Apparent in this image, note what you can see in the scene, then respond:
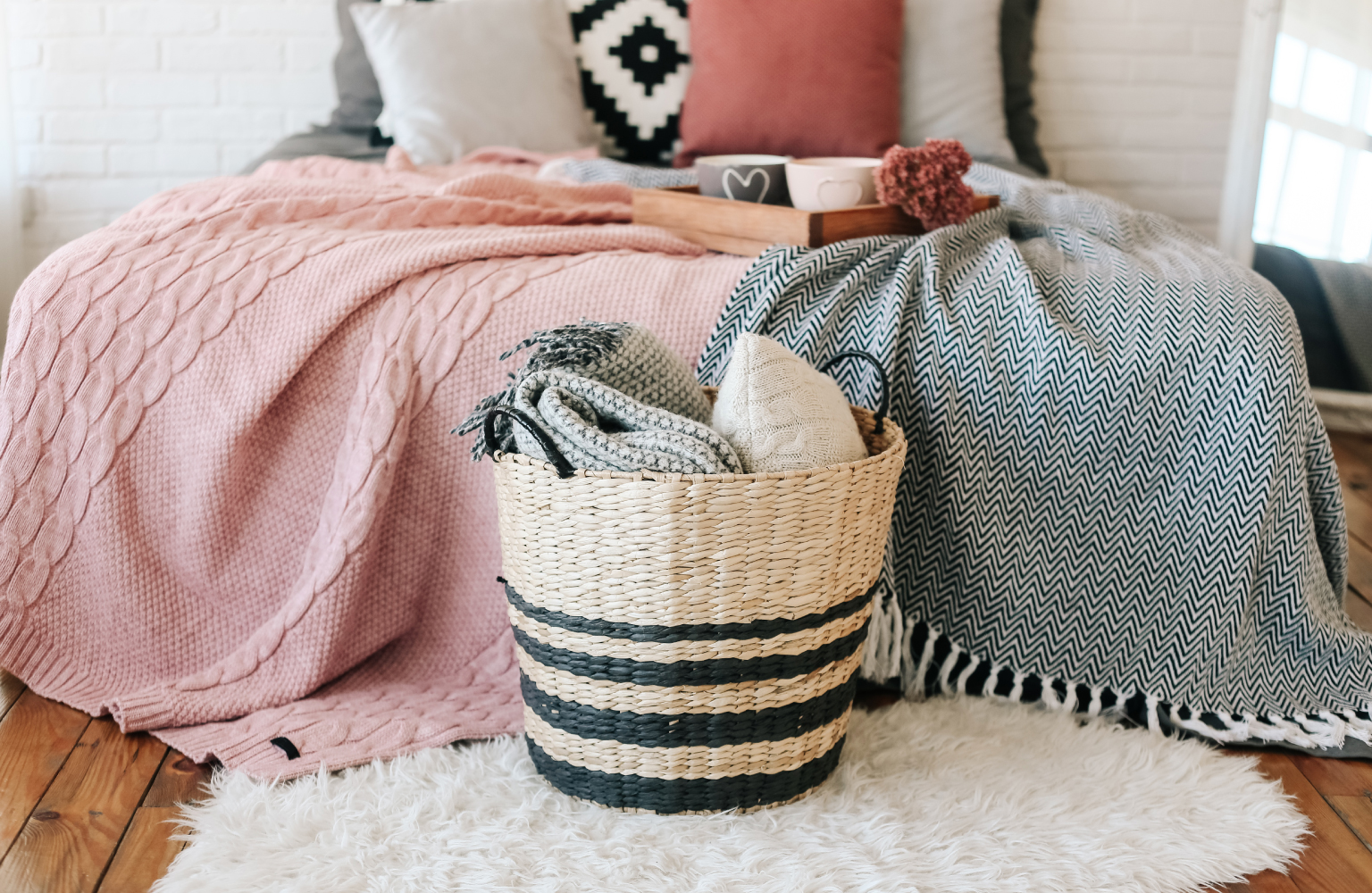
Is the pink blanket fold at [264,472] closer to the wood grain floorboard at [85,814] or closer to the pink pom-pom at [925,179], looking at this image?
the wood grain floorboard at [85,814]

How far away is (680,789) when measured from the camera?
41.9 inches

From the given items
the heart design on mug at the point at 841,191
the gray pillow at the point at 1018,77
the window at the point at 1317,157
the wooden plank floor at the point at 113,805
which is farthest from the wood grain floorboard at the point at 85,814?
the window at the point at 1317,157

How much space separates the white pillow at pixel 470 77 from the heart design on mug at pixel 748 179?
2.75 ft

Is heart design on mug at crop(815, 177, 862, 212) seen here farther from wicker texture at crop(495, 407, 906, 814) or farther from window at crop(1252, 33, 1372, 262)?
window at crop(1252, 33, 1372, 262)

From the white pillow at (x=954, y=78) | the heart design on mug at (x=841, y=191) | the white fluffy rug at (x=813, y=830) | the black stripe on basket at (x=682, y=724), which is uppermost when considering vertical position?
the white pillow at (x=954, y=78)

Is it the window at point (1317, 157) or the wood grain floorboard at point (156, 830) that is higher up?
the window at point (1317, 157)

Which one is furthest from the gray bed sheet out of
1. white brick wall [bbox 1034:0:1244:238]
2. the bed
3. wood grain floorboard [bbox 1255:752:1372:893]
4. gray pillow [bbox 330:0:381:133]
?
wood grain floorboard [bbox 1255:752:1372:893]

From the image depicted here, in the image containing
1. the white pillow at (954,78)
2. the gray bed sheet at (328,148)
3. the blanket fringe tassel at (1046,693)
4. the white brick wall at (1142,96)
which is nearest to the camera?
the blanket fringe tassel at (1046,693)

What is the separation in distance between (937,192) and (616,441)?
0.74 m

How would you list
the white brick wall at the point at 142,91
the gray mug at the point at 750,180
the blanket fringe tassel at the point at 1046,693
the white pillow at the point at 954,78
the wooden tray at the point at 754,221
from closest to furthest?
the blanket fringe tassel at the point at 1046,693 < the wooden tray at the point at 754,221 < the gray mug at the point at 750,180 < the white pillow at the point at 954,78 < the white brick wall at the point at 142,91

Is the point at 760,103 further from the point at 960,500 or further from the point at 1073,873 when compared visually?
the point at 1073,873

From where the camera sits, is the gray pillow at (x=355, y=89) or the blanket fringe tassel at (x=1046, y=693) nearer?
the blanket fringe tassel at (x=1046, y=693)

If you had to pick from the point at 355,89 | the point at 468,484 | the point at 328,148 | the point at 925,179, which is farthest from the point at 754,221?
the point at 355,89

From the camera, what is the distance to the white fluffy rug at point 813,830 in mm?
982
